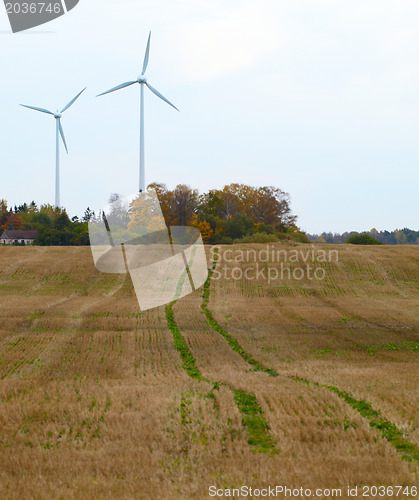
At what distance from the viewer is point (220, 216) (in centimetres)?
12756

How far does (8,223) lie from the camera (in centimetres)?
18038

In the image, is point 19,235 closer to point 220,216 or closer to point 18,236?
point 18,236

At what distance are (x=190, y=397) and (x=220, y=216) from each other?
365 feet

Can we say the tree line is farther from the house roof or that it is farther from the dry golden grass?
the dry golden grass

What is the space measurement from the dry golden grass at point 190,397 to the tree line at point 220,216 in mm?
54556

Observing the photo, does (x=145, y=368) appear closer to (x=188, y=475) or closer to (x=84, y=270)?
(x=188, y=475)

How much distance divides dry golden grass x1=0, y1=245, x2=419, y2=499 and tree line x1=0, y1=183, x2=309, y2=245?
54.6 metres

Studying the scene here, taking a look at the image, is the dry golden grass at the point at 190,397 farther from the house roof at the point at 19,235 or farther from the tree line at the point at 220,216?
the house roof at the point at 19,235

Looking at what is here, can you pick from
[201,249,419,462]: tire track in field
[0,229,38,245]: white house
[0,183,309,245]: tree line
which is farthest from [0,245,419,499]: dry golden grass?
[0,229,38,245]: white house

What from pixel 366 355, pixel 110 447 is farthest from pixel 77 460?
pixel 366 355

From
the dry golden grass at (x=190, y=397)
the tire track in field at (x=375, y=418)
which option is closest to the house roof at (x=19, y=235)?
the dry golden grass at (x=190, y=397)

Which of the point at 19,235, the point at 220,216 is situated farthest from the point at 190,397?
the point at 19,235

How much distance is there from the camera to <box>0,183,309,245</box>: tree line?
111 metres

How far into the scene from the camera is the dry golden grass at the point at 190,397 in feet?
37.2
